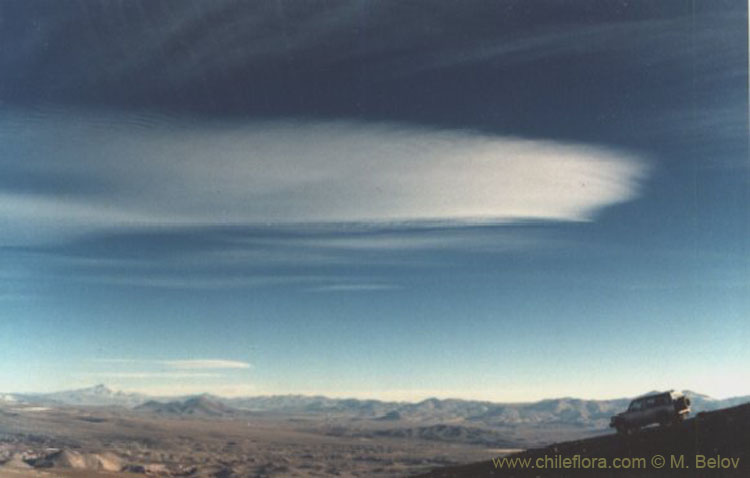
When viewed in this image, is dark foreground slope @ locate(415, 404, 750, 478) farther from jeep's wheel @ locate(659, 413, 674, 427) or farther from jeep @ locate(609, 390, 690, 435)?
jeep's wheel @ locate(659, 413, 674, 427)

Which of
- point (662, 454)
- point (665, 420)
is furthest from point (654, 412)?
point (662, 454)

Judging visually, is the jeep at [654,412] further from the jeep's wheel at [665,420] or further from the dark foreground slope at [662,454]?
the dark foreground slope at [662,454]

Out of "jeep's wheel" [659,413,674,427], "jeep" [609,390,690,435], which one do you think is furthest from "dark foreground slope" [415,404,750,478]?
"jeep's wheel" [659,413,674,427]

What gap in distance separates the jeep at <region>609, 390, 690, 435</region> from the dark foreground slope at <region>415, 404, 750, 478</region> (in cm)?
171

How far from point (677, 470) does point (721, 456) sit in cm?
183

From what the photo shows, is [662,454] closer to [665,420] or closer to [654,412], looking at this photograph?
[665,420]

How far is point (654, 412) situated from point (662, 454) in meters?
10.2

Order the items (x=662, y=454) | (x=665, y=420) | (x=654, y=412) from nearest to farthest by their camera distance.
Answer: (x=662, y=454) < (x=665, y=420) < (x=654, y=412)

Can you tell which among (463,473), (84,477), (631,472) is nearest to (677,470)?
(631,472)

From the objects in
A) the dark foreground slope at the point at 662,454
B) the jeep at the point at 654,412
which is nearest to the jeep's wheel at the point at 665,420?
the jeep at the point at 654,412

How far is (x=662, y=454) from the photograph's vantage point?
21.0m

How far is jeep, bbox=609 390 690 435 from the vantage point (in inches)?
1164

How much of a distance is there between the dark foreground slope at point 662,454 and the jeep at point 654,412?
1.71m

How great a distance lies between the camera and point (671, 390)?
2989 cm
